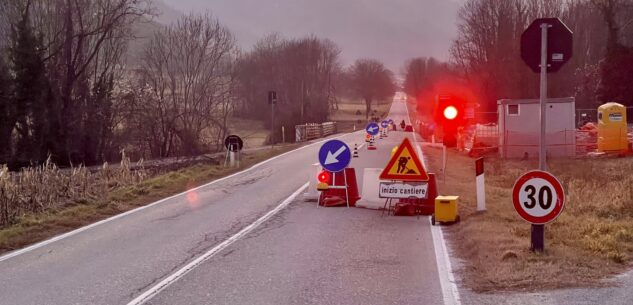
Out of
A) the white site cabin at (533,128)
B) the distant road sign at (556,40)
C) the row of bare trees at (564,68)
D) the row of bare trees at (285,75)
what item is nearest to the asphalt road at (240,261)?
the distant road sign at (556,40)

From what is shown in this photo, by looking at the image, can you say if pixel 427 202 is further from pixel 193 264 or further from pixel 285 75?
pixel 285 75

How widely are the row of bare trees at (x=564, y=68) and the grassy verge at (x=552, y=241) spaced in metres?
38.6

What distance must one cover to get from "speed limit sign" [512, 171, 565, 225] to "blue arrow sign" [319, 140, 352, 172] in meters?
6.01

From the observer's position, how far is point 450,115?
12.6 meters

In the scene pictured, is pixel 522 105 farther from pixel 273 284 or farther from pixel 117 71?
A: pixel 117 71

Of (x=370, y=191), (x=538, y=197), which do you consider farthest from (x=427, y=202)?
(x=538, y=197)

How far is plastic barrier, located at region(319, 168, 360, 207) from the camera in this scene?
14.2 metres

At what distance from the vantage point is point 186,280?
24.7 feet

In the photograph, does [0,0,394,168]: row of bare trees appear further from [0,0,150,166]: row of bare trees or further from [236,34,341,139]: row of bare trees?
[236,34,341,139]: row of bare trees

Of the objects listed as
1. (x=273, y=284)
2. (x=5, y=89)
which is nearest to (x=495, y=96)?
(x=5, y=89)

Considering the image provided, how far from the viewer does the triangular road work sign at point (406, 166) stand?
12.5 meters

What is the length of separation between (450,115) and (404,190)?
1713 mm

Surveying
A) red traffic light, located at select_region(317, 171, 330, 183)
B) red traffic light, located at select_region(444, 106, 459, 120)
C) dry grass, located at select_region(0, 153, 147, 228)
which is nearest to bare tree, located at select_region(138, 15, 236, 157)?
dry grass, located at select_region(0, 153, 147, 228)

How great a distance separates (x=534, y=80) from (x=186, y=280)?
5618cm
